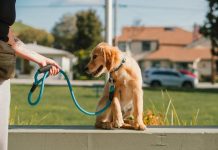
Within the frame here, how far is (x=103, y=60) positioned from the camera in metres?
5.27

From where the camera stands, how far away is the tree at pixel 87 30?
251 feet

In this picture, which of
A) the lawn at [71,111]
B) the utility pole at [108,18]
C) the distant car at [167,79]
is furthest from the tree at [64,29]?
the utility pole at [108,18]

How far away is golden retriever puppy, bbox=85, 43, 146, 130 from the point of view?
5.24 meters

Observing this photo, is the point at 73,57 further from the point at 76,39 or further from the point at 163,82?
the point at 163,82

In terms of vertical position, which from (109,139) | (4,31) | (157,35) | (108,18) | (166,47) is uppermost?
(157,35)

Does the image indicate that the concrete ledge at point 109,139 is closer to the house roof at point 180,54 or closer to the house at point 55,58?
the house at point 55,58

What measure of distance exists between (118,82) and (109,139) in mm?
598

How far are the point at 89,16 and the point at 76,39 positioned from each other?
4.11 metres

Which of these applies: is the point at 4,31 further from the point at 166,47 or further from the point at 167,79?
the point at 166,47

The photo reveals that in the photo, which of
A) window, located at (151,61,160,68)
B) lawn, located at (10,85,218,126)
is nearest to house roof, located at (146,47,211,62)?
window, located at (151,61,160,68)

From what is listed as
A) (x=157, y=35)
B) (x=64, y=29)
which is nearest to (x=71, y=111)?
(x=157, y=35)

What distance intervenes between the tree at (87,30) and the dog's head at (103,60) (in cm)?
7006

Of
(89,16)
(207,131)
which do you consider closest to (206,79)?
(89,16)

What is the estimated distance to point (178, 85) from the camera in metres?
50.8
